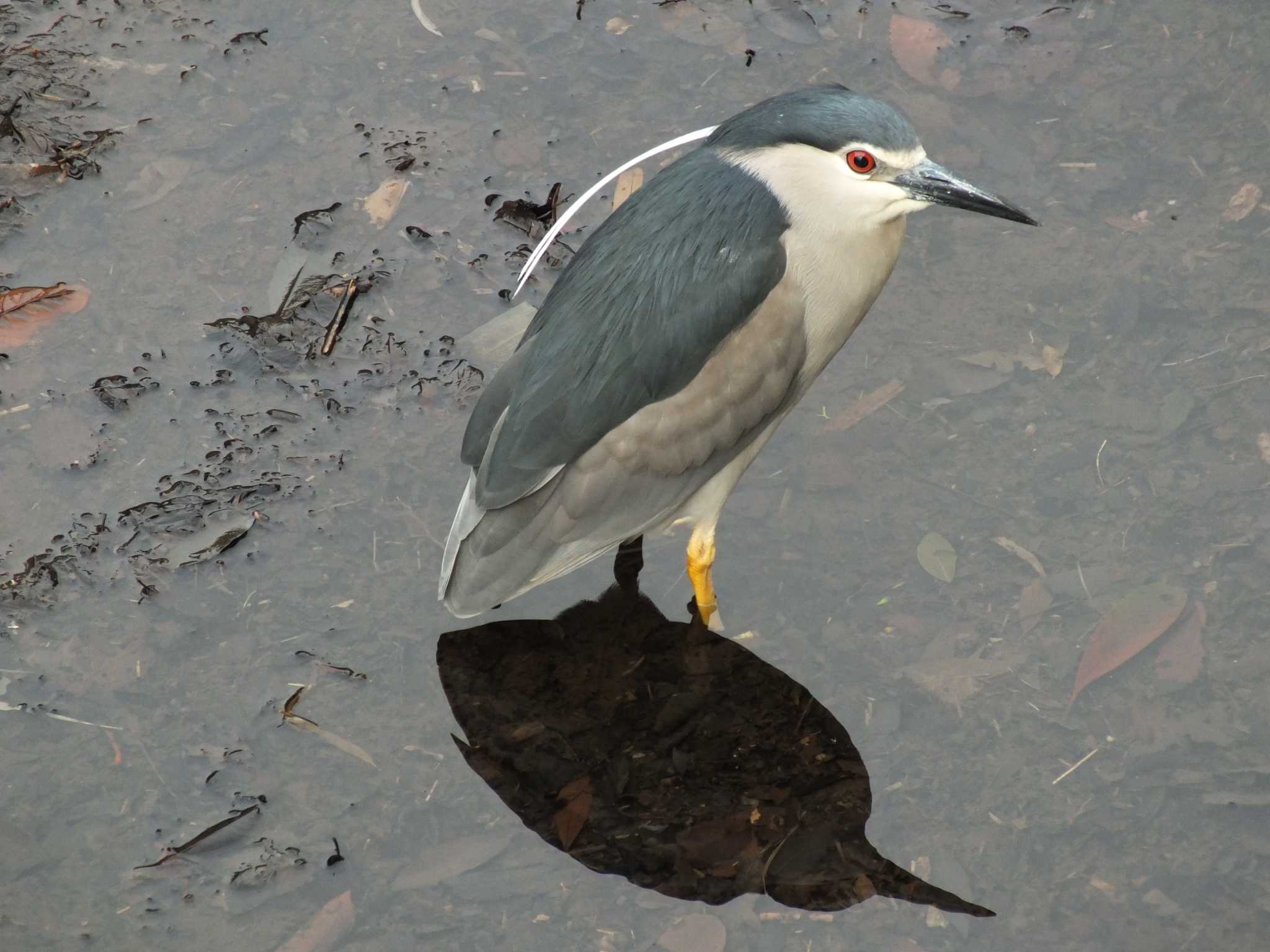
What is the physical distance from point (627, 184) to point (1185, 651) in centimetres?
217

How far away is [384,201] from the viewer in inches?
182

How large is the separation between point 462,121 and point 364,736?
87.5 inches

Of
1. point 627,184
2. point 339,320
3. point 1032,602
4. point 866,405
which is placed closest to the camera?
point 1032,602

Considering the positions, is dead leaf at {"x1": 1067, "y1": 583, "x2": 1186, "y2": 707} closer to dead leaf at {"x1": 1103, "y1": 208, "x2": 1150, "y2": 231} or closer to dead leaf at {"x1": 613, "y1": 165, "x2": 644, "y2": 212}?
dead leaf at {"x1": 1103, "y1": 208, "x2": 1150, "y2": 231}

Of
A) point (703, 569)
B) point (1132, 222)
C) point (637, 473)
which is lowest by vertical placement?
point (703, 569)

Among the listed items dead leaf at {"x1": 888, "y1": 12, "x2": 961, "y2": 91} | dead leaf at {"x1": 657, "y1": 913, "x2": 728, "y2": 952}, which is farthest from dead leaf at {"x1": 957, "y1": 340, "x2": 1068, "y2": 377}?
dead leaf at {"x1": 657, "y1": 913, "x2": 728, "y2": 952}

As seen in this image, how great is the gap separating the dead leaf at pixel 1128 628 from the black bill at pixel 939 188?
1.03 m

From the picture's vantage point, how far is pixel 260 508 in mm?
3906

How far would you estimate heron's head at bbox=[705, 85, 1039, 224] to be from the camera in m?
3.29

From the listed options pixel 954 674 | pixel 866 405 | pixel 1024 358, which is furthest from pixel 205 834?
pixel 1024 358

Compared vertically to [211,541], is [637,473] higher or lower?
higher

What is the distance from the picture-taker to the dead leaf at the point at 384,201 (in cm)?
458

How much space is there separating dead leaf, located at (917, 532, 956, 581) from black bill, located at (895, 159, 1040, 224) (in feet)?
2.92

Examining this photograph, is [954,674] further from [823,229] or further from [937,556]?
[823,229]
